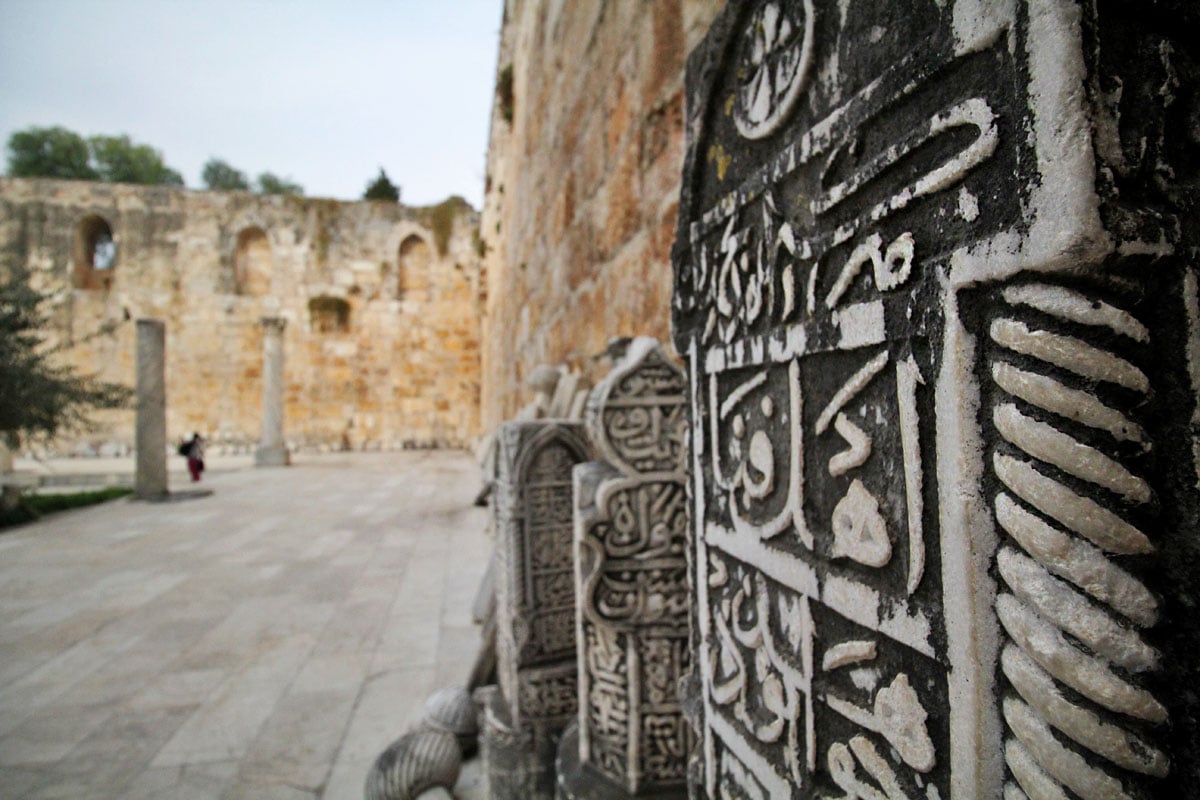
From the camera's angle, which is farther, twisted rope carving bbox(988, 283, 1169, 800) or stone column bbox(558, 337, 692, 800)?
stone column bbox(558, 337, 692, 800)

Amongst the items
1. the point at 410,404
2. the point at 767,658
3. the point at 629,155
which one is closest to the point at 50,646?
the point at 629,155

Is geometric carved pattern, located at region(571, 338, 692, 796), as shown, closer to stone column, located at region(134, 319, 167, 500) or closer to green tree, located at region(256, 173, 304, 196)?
stone column, located at region(134, 319, 167, 500)

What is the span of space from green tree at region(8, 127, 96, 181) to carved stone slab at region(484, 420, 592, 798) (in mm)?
26820

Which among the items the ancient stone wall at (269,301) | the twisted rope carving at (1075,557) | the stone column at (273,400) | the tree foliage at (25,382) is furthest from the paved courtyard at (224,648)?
the ancient stone wall at (269,301)

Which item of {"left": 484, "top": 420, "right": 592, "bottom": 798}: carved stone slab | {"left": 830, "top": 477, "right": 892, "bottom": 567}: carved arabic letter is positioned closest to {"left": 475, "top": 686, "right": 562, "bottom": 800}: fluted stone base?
{"left": 484, "top": 420, "right": 592, "bottom": 798}: carved stone slab

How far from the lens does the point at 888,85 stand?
51cm

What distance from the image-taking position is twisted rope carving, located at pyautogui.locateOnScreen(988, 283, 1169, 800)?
1.15ft

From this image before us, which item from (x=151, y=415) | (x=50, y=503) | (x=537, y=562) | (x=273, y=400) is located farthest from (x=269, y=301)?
(x=537, y=562)

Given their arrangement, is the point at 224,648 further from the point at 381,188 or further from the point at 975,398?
the point at 381,188

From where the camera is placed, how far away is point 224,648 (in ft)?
10.5

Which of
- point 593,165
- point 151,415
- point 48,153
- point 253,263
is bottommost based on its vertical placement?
point 151,415

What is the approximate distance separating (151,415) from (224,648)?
7064 millimetres

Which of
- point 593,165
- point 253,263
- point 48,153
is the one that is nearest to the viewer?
point 593,165

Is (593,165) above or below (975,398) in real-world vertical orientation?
above
